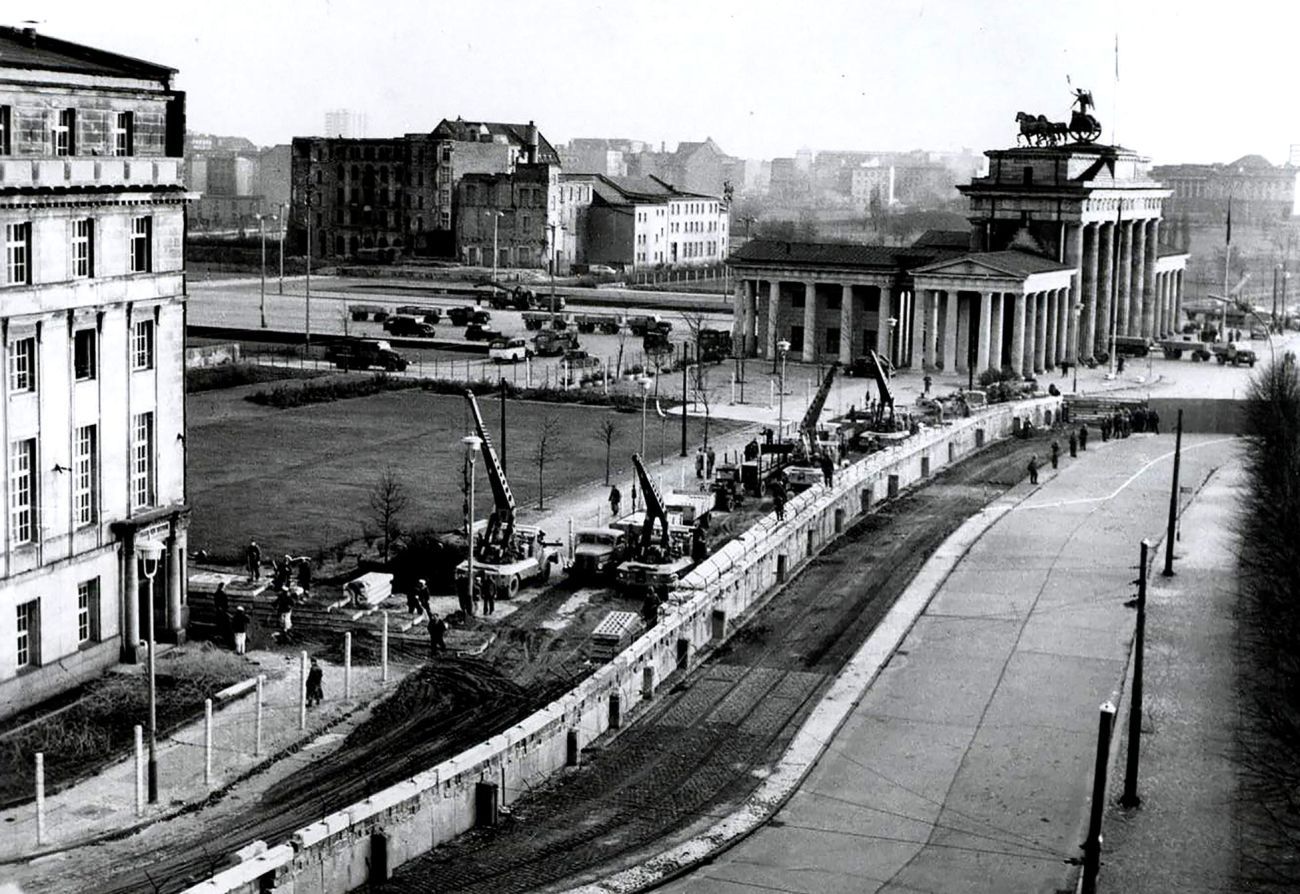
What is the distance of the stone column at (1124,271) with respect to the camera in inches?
4724

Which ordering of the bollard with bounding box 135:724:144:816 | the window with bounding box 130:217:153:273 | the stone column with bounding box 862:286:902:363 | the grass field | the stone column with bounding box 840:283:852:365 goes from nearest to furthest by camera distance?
the bollard with bounding box 135:724:144:816 → the window with bounding box 130:217:153:273 → the grass field → the stone column with bounding box 862:286:902:363 → the stone column with bounding box 840:283:852:365

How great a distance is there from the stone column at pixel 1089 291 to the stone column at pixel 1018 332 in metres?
10.0

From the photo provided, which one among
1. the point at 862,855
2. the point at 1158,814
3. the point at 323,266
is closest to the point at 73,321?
the point at 862,855

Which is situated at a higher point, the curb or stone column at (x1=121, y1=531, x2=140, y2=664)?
stone column at (x1=121, y1=531, x2=140, y2=664)

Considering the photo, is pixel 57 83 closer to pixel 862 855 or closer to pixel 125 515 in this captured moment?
pixel 125 515

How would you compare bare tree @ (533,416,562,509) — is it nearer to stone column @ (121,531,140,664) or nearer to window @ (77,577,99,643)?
stone column @ (121,531,140,664)

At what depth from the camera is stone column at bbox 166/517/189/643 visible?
141 feet

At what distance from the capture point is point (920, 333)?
350 ft

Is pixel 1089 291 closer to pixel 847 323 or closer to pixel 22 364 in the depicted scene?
pixel 847 323

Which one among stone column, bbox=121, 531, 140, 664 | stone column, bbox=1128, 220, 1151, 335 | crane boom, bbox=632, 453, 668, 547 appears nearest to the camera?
stone column, bbox=121, 531, 140, 664

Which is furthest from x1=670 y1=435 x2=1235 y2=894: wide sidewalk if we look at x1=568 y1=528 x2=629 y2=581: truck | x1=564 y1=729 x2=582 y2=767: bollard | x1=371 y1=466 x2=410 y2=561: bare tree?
x1=371 y1=466 x2=410 y2=561: bare tree

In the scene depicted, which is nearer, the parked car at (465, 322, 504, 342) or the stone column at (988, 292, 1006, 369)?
the stone column at (988, 292, 1006, 369)

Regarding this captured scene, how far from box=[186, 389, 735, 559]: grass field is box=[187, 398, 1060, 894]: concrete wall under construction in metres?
10.8

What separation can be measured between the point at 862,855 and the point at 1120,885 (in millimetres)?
4031
